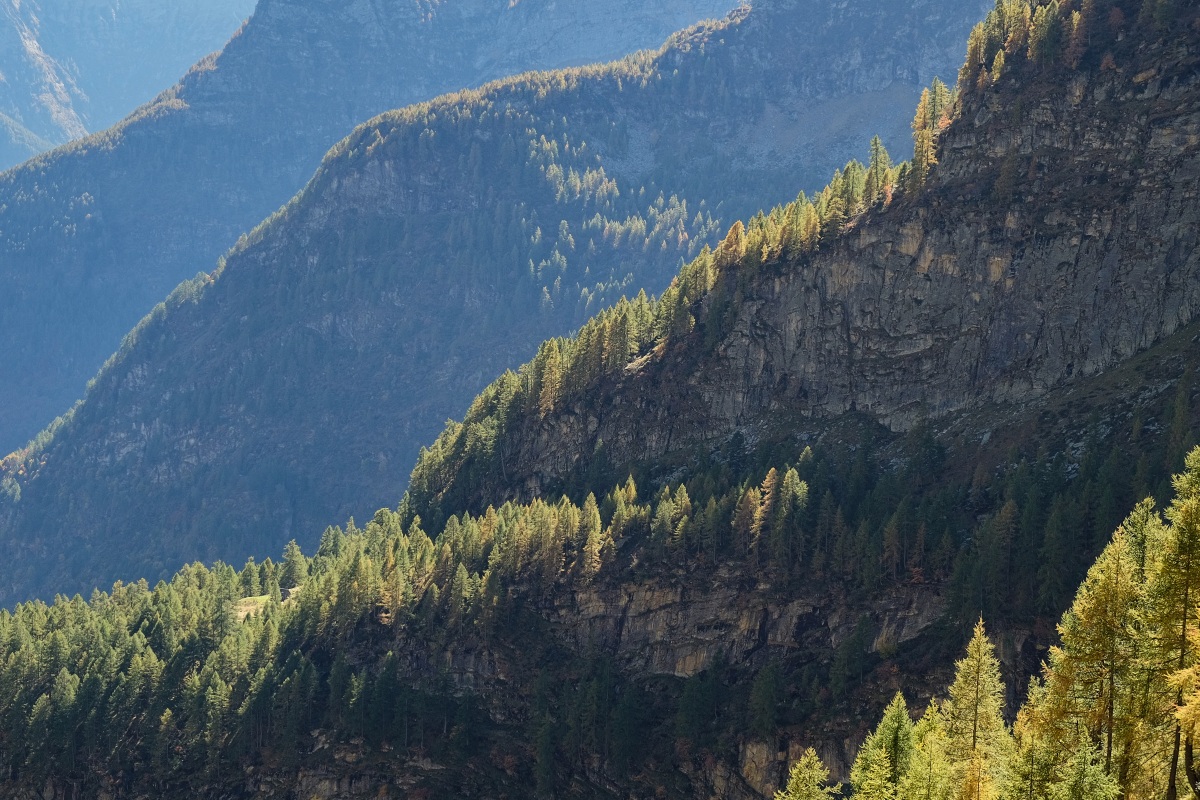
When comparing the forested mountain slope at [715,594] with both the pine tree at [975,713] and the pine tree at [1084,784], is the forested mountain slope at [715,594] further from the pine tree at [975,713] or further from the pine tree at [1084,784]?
the pine tree at [1084,784]

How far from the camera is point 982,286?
156m

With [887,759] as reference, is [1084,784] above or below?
below

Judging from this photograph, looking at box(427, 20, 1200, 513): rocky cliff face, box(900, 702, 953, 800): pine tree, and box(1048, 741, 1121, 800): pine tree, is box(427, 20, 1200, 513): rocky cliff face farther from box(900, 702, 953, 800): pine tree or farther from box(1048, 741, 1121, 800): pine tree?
box(1048, 741, 1121, 800): pine tree

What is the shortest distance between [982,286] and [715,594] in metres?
48.4

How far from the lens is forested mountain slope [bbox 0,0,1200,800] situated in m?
124

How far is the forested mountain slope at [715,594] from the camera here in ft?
407

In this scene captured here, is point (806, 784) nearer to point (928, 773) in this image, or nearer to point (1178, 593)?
point (928, 773)

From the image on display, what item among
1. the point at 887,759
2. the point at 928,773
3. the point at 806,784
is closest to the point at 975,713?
the point at 887,759

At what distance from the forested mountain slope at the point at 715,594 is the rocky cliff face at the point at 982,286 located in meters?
0.72

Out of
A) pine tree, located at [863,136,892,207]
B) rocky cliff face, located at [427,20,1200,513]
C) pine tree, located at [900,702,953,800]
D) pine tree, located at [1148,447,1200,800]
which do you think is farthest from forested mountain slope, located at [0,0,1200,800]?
pine tree, located at [1148,447,1200,800]

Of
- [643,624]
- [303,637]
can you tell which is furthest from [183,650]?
[643,624]

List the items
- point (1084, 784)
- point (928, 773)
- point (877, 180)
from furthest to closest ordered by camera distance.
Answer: point (877, 180) → point (928, 773) → point (1084, 784)

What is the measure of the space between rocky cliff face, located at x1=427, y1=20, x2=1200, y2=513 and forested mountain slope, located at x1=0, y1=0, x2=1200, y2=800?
72cm

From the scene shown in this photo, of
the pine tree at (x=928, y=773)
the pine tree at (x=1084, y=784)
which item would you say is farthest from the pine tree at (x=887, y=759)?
the pine tree at (x=1084, y=784)
